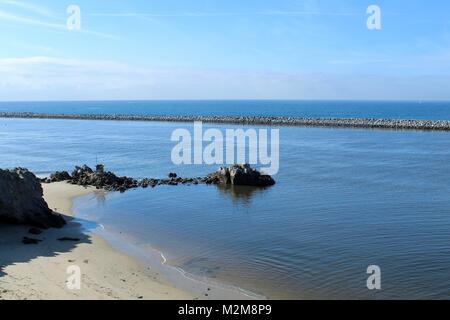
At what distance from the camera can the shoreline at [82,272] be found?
57.6ft

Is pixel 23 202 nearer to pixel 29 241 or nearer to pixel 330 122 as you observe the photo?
pixel 29 241

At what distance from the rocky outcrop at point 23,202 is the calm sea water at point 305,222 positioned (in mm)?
3418

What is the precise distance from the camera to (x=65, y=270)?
19938mm

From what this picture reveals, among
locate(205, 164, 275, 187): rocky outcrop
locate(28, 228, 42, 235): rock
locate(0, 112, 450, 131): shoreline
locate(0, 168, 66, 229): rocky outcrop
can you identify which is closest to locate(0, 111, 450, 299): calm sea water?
locate(205, 164, 275, 187): rocky outcrop

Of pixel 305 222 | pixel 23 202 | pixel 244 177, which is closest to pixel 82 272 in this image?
pixel 23 202

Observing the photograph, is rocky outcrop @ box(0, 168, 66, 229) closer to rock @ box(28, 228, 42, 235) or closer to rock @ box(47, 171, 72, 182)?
rock @ box(28, 228, 42, 235)

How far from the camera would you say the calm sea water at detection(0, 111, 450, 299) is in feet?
66.5

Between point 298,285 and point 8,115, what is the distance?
562ft

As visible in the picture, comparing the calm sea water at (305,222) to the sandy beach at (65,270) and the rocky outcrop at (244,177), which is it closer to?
the rocky outcrop at (244,177)

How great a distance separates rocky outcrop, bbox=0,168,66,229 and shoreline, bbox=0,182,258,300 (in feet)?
2.20

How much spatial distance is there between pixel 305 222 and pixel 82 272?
523 inches
